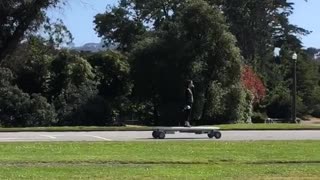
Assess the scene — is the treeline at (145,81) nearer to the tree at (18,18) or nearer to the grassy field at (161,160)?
the grassy field at (161,160)

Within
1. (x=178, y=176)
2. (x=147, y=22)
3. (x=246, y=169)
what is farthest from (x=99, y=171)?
(x=147, y=22)

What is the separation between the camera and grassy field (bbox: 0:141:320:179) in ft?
46.5

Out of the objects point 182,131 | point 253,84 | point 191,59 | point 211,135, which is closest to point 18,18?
point 182,131

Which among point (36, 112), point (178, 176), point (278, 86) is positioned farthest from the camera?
point (278, 86)

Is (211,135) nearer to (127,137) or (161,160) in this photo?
(127,137)

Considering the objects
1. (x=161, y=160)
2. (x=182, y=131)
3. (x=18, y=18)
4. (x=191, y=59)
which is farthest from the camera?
(x=191, y=59)

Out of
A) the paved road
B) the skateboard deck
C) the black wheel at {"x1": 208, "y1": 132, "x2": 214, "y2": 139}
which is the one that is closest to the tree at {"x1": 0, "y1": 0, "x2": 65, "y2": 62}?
the paved road

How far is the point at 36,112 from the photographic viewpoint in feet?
148

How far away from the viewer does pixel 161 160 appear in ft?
57.1

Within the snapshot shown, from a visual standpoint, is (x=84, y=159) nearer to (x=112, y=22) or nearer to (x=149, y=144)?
(x=149, y=144)

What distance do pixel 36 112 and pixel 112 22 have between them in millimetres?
35392

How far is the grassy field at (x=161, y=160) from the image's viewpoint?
14.2 m

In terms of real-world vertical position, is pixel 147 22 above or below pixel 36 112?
above

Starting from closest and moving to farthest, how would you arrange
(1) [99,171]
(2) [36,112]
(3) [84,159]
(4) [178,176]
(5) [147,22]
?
(4) [178,176], (1) [99,171], (3) [84,159], (2) [36,112], (5) [147,22]
